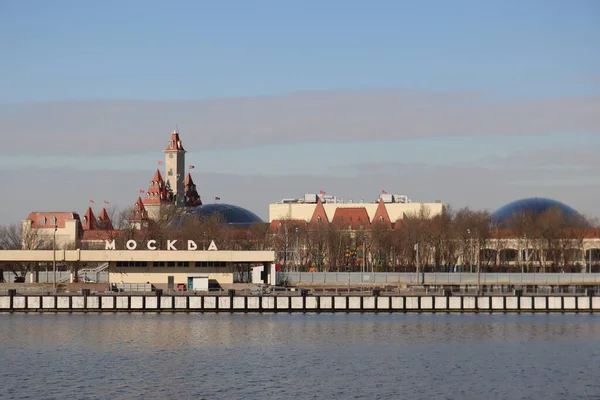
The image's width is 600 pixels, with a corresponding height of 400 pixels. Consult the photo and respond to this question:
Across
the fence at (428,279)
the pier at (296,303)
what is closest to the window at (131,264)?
the pier at (296,303)

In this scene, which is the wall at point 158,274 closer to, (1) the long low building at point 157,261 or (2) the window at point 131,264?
(1) the long low building at point 157,261

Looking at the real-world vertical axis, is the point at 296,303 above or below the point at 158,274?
below

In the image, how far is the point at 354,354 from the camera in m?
70.9

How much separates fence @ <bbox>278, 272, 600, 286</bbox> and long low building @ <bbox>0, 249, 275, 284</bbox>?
16.4 meters

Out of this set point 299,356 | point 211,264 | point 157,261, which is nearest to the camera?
point 299,356

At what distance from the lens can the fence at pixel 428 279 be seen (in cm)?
13500

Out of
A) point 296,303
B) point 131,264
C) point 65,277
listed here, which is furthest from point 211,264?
point 65,277

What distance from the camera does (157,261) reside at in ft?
392

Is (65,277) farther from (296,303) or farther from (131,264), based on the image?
(296,303)

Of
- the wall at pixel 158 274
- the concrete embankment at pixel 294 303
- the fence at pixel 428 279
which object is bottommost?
the concrete embankment at pixel 294 303

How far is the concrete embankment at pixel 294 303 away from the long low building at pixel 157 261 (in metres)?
18.1

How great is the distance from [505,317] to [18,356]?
4527 cm

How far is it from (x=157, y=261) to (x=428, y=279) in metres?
37.1

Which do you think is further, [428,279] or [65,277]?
[65,277]
